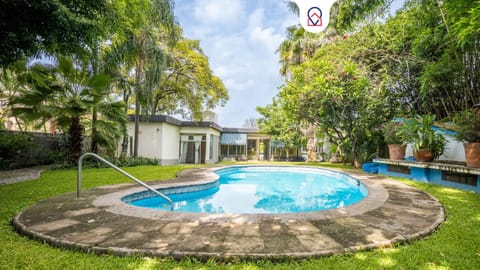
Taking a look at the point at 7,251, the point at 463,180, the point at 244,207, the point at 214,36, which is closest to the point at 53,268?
the point at 7,251

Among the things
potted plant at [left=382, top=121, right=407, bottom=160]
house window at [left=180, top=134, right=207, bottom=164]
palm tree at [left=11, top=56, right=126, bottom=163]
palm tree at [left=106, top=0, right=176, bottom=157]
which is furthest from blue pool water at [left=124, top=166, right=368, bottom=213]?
house window at [left=180, top=134, right=207, bottom=164]

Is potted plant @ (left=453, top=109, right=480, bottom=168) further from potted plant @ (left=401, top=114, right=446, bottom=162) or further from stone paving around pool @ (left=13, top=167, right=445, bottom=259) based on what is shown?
stone paving around pool @ (left=13, top=167, right=445, bottom=259)

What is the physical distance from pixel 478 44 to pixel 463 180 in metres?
6.38

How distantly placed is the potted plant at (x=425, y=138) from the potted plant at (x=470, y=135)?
4.65 feet

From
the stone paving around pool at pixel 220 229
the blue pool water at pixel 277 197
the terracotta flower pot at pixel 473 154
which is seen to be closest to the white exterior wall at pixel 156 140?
the blue pool water at pixel 277 197

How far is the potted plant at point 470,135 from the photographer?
7.24 metres

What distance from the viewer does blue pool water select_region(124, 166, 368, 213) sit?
7.52 metres

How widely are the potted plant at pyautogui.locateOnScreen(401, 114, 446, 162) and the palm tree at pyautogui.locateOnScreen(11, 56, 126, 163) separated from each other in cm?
1442

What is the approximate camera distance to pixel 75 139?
1251cm

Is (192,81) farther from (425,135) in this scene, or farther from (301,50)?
(425,135)

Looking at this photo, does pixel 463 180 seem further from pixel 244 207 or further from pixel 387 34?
pixel 387 34

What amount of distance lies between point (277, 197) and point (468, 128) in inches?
270

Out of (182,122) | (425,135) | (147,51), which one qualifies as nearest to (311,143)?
(182,122)

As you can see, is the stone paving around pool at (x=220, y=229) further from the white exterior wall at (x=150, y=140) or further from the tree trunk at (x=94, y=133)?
the white exterior wall at (x=150, y=140)
